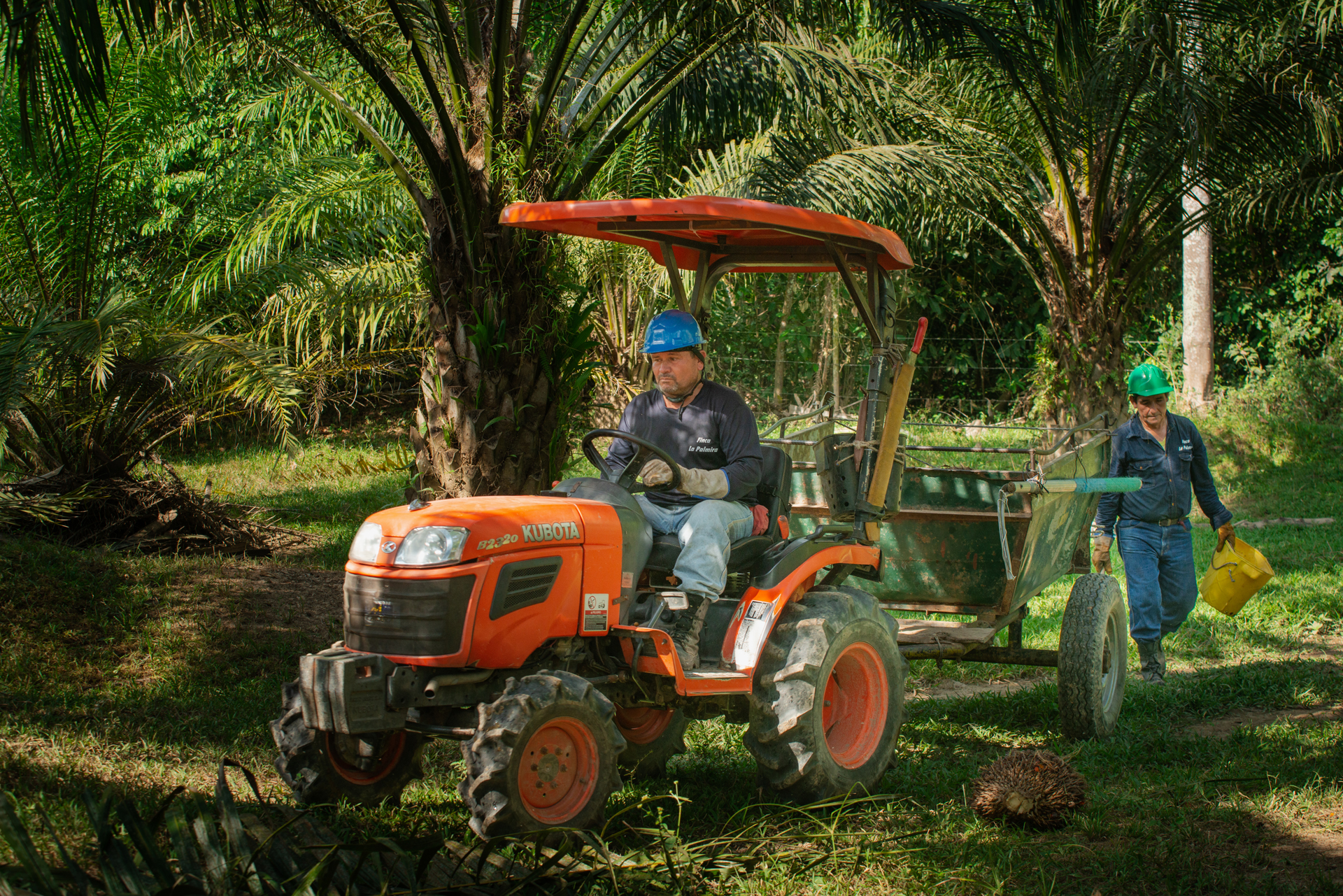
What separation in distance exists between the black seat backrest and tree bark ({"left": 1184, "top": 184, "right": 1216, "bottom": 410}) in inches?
450

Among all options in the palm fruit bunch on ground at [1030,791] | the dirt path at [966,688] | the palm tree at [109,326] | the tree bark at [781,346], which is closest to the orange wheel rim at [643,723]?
the palm fruit bunch on ground at [1030,791]

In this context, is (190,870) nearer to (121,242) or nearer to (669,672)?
(669,672)

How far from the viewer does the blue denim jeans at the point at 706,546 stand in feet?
14.0

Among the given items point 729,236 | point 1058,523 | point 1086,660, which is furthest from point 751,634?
point 1058,523

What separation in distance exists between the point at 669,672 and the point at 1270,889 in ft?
6.61

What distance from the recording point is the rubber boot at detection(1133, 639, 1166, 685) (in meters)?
6.62

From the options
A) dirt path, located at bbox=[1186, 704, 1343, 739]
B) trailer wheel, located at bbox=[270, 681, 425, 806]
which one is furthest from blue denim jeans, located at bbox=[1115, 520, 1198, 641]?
trailer wheel, located at bbox=[270, 681, 425, 806]

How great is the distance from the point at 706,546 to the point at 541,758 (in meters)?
1.07

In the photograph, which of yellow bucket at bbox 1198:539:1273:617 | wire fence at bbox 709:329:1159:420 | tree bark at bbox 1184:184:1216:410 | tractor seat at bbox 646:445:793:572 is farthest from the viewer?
wire fence at bbox 709:329:1159:420

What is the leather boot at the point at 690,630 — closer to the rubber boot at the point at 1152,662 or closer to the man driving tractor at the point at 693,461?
the man driving tractor at the point at 693,461

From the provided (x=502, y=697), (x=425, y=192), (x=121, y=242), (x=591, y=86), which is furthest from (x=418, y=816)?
(x=121, y=242)

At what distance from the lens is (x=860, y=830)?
409cm

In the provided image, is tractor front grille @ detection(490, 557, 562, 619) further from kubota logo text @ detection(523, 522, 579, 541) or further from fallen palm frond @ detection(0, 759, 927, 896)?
fallen palm frond @ detection(0, 759, 927, 896)

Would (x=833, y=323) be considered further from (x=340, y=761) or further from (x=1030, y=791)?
(x=340, y=761)
